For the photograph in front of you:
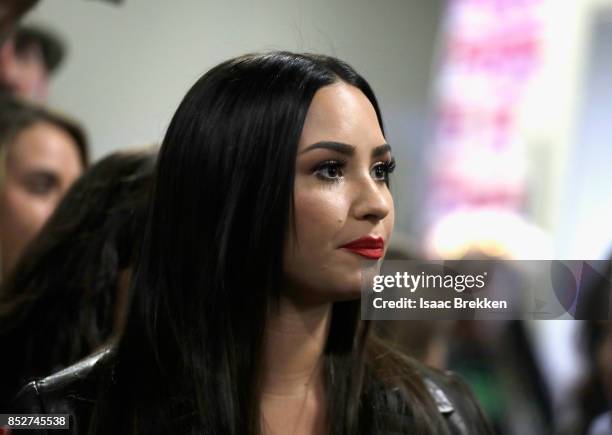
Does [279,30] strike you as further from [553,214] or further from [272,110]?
[553,214]

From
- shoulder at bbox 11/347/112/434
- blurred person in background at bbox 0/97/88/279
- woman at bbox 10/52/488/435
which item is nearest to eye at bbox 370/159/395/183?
woman at bbox 10/52/488/435

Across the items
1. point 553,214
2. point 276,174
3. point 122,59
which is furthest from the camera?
Result: point 553,214

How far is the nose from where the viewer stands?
3.33 feet

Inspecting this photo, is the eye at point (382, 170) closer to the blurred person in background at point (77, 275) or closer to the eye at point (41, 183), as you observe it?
Result: the blurred person in background at point (77, 275)

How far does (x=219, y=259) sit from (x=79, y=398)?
0.77 feet

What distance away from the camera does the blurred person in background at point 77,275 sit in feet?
4.58

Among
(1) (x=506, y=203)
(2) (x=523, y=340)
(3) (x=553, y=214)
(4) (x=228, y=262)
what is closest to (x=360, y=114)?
(4) (x=228, y=262)

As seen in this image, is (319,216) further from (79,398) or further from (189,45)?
(189,45)

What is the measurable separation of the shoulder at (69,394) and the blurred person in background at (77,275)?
0.85ft

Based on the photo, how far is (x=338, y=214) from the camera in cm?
101

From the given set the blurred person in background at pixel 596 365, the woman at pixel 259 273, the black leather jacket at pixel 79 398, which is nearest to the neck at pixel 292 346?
the woman at pixel 259 273

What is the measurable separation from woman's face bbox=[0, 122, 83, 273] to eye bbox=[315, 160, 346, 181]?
2.78ft

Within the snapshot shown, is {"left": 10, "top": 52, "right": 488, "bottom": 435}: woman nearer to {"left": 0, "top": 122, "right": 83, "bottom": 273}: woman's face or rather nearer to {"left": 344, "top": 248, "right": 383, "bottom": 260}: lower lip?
{"left": 344, "top": 248, "right": 383, "bottom": 260}: lower lip

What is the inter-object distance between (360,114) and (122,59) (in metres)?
0.94
